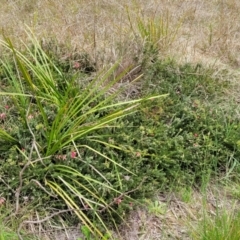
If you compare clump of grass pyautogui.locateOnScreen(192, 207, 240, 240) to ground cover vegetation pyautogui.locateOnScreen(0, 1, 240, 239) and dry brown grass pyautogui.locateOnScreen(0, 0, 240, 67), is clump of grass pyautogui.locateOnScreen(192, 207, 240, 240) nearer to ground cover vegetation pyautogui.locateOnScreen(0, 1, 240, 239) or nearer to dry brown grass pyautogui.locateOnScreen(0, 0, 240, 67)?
ground cover vegetation pyautogui.locateOnScreen(0, 1, 240, 239)

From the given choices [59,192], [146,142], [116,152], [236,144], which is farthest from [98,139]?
[236,144]

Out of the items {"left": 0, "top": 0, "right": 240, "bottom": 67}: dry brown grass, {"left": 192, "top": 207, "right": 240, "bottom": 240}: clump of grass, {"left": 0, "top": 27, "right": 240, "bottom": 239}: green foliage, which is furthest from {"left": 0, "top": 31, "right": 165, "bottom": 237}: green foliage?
{"left": 0, "top": 0, "right": 240, "bottom": 67}: dry brown grass

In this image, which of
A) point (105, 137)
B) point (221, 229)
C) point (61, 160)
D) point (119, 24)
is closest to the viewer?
point (221, 229)

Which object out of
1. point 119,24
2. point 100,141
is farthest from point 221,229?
point 119,24

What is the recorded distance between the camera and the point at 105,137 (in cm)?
233

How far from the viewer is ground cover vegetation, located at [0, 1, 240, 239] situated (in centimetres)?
201

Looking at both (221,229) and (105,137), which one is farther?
(105,137)

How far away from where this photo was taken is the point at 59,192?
78.3 inches

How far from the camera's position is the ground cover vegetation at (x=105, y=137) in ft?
6.58

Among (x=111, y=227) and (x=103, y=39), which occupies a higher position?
(x=103, y=39)

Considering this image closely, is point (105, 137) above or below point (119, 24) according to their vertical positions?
below

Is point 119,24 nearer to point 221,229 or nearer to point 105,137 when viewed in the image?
point 105,137

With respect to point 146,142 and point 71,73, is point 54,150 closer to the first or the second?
point 146,142

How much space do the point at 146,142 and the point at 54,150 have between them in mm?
569
